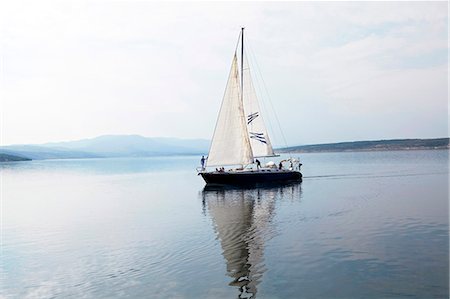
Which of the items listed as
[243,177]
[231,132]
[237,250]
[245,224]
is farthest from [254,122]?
[237,250]

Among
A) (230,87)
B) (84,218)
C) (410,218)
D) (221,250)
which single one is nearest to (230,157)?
(230,87)

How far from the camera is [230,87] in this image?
5359 cm

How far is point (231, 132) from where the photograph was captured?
174 feet

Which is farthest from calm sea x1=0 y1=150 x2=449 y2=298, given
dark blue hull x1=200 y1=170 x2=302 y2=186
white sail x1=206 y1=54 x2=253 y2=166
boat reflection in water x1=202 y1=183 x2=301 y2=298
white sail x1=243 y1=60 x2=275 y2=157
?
white sail x1=243 y1=60 x2=275 y2=157

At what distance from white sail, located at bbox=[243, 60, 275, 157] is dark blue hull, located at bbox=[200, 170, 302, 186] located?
3357 mm

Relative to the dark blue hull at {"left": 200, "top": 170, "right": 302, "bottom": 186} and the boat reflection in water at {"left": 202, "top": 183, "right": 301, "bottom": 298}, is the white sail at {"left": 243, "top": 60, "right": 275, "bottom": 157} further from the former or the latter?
the boat reflection in water at {"left": 202, "top": 183, "right": 301, "bottom": 298}

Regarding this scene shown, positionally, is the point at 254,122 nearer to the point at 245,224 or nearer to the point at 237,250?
the point at 245,224

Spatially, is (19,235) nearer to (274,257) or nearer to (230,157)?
(274,257)

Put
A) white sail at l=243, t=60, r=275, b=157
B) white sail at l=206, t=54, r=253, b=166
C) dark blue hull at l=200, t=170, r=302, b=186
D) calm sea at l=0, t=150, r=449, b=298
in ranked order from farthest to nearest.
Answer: white sail at l=243, t=60, r=275, b=157
dark blue hull at l=200, t=170, r=302, b=186
white sail at l=206, t=54, r=253, b=166
calm sea at l=0, t=150, r=449, b=298

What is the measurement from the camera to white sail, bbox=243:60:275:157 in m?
55.8

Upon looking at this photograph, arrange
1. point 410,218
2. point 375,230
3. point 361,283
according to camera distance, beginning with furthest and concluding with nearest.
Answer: point 410,218 < point 375,230 < point 361,283

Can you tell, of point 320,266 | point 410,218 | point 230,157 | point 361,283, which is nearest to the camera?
point 361,283

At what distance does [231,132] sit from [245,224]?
2539 cm

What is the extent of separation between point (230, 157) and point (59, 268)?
1376 inches
